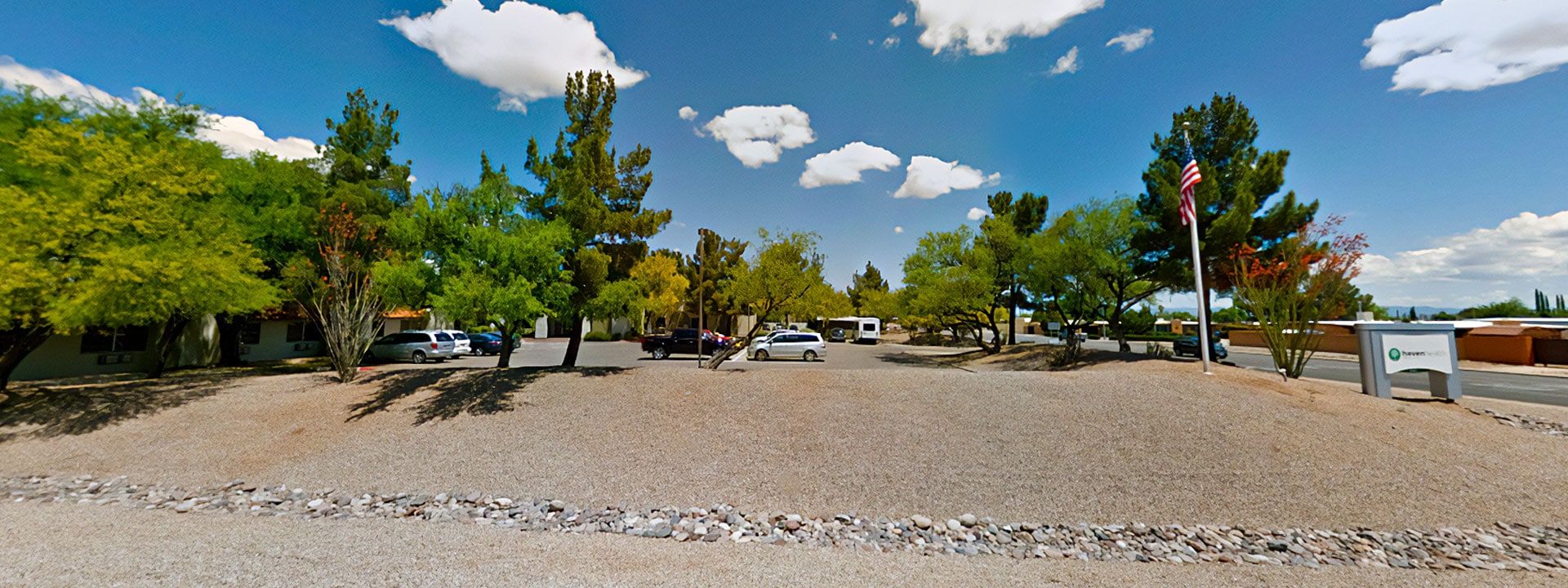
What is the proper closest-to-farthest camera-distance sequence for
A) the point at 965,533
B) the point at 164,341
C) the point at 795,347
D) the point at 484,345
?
the point at 965,533 < the point at 164,341 < the point at 795,347 < the point at 484,345

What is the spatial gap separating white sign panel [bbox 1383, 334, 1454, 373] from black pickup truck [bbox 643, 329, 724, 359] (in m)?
23.9

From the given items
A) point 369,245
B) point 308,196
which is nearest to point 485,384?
point 369,245

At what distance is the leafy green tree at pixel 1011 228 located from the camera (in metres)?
25.1

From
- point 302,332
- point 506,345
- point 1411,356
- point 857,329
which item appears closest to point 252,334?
point 302,332

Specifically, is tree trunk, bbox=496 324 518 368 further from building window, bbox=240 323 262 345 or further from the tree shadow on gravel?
building window, bbox=240 323 262 345

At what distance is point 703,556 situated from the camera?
19.4 feet

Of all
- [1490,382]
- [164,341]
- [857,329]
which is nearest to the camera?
[164,341]

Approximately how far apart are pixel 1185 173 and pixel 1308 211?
12.9 m

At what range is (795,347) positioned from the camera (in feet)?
87.9

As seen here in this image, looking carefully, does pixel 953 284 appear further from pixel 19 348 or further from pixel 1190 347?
pixel 19 348

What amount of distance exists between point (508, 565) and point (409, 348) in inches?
910

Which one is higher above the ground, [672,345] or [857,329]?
[857,329]

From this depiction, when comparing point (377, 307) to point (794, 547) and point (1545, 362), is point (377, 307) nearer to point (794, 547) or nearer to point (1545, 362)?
point (794, 547)

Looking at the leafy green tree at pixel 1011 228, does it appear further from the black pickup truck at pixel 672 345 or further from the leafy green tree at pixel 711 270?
the leafy green tree at pixel 711 270
